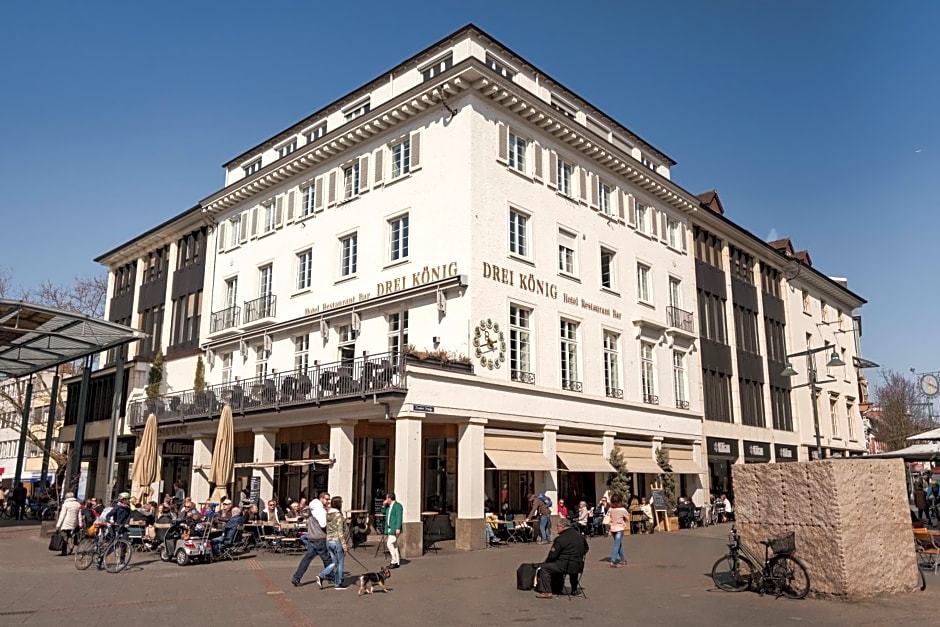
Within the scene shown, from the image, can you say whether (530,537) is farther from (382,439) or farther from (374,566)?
(374,566)

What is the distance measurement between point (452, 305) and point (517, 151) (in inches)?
254

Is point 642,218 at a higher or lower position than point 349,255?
higher

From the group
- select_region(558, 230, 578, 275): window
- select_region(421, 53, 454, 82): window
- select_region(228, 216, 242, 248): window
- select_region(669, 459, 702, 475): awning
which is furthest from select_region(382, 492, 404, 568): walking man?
select_region(228, 216, 242, 248): window

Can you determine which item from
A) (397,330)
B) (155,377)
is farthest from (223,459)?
(155,377)

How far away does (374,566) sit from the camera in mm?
16875

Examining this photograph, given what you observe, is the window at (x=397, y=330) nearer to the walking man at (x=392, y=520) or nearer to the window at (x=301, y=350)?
the window at (x=301, y=350)

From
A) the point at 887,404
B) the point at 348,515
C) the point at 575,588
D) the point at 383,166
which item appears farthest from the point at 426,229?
the point at 887,404

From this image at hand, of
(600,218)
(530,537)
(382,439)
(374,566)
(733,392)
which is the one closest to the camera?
(374,566)

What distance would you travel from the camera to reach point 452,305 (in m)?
22.7

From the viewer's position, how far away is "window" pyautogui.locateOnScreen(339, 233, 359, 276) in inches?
1052

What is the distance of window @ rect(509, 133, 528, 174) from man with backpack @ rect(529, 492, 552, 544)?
10788mm

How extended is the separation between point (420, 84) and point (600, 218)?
343 inches

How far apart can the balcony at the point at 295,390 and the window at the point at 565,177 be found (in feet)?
30.4

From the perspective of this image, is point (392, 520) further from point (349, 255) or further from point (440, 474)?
point (349, 255)
